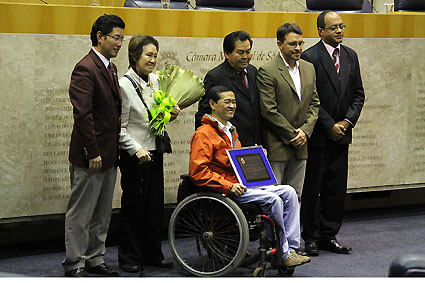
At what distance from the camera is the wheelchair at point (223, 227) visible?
13.5ft

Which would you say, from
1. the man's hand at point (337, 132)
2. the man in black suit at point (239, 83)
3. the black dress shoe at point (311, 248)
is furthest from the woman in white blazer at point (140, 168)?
the man's hand at point (337, 132)

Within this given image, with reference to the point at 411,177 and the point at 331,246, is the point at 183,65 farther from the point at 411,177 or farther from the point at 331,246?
the point at 411,177

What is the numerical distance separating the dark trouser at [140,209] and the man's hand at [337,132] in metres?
1.18

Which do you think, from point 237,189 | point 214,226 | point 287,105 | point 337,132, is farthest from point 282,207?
point 337,132

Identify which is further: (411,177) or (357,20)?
(411,177)

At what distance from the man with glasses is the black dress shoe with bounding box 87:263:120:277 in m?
1.19

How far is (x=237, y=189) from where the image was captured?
4.14 metres

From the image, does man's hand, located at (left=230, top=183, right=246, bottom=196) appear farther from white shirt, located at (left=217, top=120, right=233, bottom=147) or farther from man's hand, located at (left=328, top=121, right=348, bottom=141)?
man's hand, located at (left=328, top=121, right=348, bottom=141)

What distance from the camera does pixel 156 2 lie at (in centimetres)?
582

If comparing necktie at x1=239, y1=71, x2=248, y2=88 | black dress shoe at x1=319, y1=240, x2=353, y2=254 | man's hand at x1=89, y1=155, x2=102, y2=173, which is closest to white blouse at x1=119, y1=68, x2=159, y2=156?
man's hand at x1=89, y1=155, x2=102, y2=173

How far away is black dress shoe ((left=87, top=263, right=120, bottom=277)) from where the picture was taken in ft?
14.2

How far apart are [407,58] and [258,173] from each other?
7.36ft

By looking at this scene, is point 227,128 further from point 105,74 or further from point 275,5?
point 275,5
